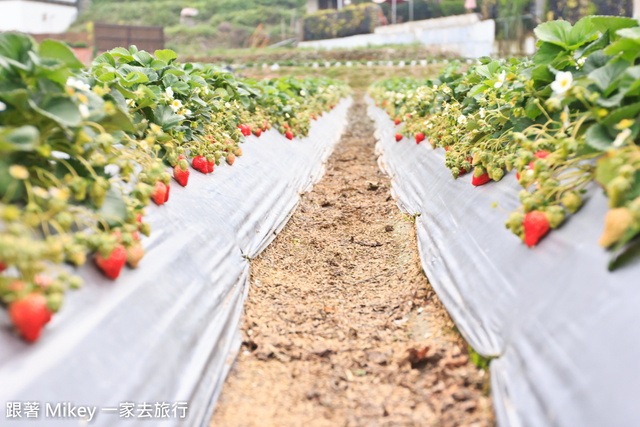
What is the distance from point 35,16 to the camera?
3198 cm

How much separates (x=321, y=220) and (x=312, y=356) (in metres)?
2.21

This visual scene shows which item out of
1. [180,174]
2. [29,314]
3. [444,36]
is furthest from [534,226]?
[444,36]

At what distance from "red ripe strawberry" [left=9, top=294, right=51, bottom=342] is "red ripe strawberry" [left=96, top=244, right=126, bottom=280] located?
1.23 feet

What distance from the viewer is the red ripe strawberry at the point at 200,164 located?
3.38 m

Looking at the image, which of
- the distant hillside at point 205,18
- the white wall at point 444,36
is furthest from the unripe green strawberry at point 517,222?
the distant hillside at point 205,18

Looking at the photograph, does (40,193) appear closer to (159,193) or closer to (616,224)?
(159,193)

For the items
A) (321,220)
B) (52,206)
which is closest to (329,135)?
(321,220)

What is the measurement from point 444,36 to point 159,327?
2995 centimetres

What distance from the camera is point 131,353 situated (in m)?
1.65

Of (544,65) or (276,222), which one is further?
(276,222)

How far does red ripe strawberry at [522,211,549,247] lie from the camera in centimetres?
196

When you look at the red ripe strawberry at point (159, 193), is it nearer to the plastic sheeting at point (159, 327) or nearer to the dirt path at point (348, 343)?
the plastic sheeting at point (159, 327)

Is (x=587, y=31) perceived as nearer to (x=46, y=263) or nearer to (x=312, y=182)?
(x=46, y=263)

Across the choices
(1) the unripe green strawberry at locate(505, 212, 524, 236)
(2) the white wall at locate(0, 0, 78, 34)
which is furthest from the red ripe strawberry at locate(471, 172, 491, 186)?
(2) the white wall at locate(0, 0, 78, 34)
